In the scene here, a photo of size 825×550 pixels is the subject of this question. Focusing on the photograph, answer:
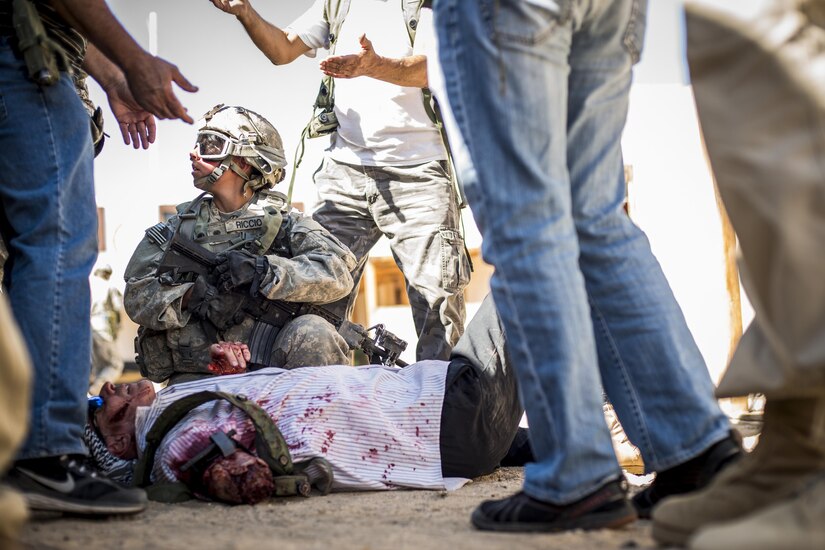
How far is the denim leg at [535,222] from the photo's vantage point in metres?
1.73

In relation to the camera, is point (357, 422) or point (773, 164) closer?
point (773, 164)

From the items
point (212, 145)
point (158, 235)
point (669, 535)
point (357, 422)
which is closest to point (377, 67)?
point (212, 145)

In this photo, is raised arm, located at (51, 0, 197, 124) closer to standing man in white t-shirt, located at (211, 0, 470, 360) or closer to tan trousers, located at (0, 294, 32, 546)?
tan trousers, located at (0, 294, 32, 546)

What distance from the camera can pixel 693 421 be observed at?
1.92 metres

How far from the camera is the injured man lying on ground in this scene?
2.73 metres

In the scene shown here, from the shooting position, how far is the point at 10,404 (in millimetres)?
1279

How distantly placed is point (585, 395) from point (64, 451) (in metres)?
1.28

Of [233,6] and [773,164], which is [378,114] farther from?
[773,164]

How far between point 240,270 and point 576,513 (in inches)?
116

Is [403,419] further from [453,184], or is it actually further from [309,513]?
[453,184]

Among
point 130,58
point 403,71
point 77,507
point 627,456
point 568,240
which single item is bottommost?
point 627,456

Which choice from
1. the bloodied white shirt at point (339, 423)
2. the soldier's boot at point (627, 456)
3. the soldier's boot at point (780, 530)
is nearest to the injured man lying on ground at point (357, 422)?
the bloodied white shirt at point (339, 423)

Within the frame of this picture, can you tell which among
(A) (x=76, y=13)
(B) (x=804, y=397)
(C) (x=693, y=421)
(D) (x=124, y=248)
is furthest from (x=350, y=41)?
(D) (x=124, y=248)

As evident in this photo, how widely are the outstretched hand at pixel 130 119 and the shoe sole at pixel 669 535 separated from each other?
2.26 m
